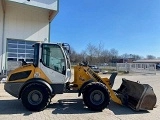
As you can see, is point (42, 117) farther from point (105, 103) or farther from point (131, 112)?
point (131, 112)

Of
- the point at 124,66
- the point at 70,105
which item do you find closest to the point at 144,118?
the point at 70,105

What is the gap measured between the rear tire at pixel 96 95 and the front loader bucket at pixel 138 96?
946 mm

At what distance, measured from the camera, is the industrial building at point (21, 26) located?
18328mm

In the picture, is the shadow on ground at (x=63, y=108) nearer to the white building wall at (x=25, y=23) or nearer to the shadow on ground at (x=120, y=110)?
the shadow on ground at (x=120, y=110)

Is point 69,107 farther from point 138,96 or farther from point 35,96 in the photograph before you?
point 138,96

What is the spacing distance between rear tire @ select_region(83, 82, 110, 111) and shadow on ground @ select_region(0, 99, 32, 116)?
209 cm

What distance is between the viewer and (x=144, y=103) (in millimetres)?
7512

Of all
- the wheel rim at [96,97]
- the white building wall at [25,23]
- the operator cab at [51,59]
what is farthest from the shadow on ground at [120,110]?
the white building wall at [25,23]

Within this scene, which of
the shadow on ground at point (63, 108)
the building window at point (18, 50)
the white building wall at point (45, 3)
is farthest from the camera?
the building window at point (18, 50)

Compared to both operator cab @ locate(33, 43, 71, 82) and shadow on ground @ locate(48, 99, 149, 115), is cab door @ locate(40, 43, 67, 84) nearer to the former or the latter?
operator cab @ locate(33, 43, 71, 82)

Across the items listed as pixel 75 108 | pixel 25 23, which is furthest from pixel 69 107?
pixel 25 23

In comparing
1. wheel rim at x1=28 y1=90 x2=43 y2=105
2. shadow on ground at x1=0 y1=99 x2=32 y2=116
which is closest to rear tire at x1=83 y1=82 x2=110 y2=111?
wheel rim at x1=28 y1=90 x2=43 y2=105

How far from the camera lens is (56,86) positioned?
795cm

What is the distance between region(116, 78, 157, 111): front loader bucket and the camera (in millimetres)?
7484
